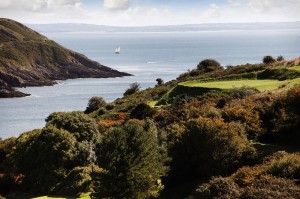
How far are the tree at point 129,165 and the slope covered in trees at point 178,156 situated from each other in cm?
5

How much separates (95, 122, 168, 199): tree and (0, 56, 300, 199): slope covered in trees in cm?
5

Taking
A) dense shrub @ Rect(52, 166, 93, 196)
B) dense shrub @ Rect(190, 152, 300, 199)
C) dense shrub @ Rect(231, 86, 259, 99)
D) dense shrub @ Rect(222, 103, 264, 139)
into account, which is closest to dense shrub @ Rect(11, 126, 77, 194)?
dense shrub @ Rect(52, 166, 93, 196)

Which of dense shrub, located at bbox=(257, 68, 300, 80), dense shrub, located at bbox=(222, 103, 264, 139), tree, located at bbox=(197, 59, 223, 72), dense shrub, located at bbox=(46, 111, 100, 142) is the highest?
tree, located at bbox=(197, 59, 223, 72)

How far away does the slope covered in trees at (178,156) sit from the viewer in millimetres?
17828

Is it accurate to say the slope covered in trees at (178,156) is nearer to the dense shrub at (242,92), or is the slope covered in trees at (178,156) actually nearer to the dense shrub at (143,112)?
the dense shrub at (242,92)

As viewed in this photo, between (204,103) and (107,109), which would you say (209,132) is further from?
(107,109)

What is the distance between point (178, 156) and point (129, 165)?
2980 mm

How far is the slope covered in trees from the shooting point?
58.5 ft

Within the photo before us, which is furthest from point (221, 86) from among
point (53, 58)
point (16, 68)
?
point (53, 58)

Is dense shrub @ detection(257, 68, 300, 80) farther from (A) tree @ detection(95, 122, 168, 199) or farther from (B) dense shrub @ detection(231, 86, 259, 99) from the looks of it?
(A) tree @ detection(95, 122, 168, 199)

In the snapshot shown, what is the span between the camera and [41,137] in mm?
32938

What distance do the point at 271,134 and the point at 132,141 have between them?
8.31m

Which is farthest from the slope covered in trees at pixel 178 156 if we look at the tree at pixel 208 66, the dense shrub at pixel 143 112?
the tree at pixel 208 66

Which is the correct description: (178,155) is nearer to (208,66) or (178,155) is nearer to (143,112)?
(143,112)
